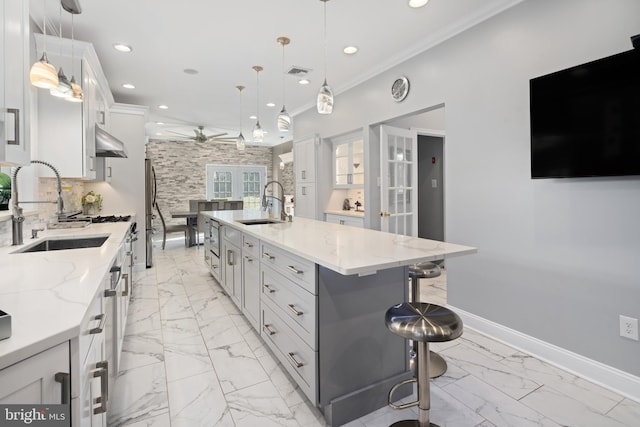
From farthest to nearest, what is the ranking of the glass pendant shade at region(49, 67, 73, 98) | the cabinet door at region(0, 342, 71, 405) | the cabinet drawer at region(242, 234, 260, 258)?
the cabinet drawer at region(242, 234, 260, 258)
the glass pendant shade at region(49, 67, 73, 98)
the cabinet door at region(0, 342, 71, 405)

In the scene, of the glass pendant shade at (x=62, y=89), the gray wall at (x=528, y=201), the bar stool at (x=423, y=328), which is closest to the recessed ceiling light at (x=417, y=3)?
the gray wall at (x=528, y=201)

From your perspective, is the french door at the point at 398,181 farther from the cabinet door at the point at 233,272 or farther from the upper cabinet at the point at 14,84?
the upper cabinet at the point at 14,84

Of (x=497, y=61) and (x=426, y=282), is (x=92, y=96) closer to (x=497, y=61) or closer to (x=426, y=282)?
(x=497, y=61)

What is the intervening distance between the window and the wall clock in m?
7.23

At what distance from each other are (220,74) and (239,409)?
385 cm

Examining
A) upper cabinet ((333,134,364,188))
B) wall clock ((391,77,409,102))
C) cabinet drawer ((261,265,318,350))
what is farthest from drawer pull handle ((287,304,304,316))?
upper cabinet ((333,134,364,188))

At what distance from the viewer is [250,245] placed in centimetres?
271

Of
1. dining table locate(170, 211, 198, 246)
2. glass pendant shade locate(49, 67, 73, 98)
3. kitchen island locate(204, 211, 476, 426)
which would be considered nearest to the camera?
kitchen island locate(204, 211, 476, 426)

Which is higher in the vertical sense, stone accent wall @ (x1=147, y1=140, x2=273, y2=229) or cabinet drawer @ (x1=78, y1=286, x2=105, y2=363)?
stone accent wall @ (x1=147, y1=140, x2=273, y2=229)

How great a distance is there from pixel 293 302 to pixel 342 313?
337 millimetres

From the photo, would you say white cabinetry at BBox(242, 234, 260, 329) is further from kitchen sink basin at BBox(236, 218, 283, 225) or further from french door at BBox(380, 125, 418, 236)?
french door at BBox(380, 125, 418, 236)

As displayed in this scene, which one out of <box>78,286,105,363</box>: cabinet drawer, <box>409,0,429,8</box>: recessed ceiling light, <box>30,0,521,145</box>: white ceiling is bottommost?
<box>78,286,105,363</box>: cabinet drawer

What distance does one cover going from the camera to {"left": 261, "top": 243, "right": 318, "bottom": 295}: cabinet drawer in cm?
172

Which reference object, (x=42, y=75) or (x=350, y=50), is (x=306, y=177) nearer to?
(x=350, y=50)
